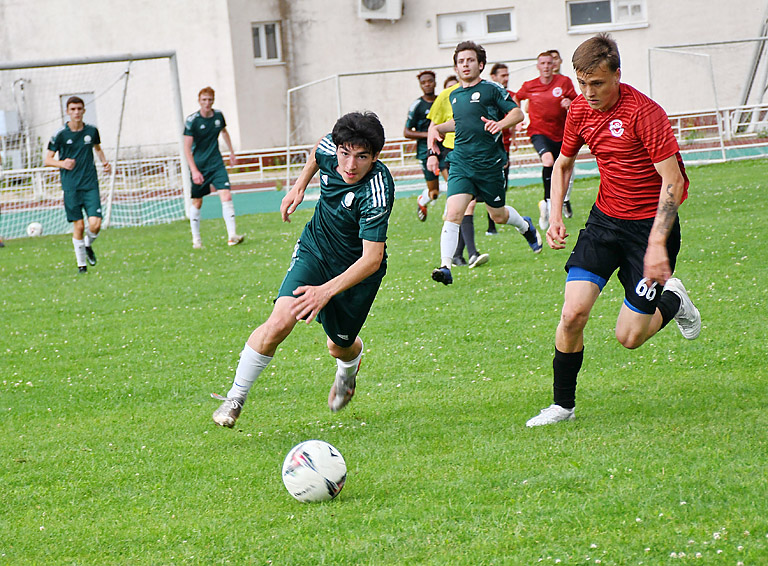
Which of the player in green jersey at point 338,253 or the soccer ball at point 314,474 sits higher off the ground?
the player in green jersey at point 338,253

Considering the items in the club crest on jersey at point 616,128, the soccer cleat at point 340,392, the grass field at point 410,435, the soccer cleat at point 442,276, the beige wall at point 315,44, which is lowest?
the grass field at point 410,435

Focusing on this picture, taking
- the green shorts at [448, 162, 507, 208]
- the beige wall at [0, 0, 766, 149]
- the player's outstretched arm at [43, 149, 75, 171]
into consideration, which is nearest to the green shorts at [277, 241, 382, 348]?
the green shorts at [448, 162, 507, 208]

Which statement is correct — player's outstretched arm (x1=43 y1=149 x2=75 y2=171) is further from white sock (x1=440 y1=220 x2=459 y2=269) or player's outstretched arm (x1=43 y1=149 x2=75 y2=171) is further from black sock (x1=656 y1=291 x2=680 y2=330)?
black sock (x1=656 y1=291 x2=680 y2=330)

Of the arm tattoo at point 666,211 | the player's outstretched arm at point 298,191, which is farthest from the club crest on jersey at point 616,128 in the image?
the player's outstretched arm at point 298,191

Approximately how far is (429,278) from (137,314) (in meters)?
3.11

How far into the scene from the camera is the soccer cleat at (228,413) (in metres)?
A: 4.93

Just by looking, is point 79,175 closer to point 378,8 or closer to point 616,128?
point 616,128

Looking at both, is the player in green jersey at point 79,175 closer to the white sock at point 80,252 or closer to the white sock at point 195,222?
the white sock at point 80,252

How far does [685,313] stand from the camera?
5.42 m

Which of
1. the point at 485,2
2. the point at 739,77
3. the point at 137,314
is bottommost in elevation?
the point at 137,314

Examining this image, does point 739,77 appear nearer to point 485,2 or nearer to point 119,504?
point 485,2

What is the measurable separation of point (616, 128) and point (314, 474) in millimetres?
2322

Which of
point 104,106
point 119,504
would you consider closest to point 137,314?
point 119,504

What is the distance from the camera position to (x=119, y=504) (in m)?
4.39
